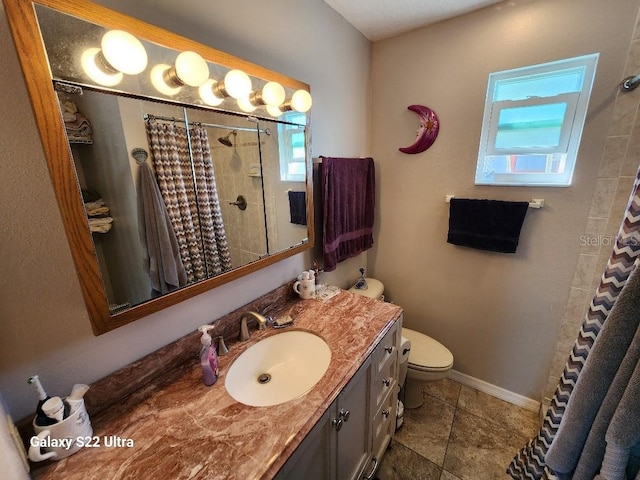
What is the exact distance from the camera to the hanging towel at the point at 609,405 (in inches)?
26.4

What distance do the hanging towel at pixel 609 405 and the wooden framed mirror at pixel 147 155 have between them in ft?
3.89

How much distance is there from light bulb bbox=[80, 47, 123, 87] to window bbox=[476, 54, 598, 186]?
176 cm

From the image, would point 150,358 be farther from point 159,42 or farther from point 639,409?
point 639,409

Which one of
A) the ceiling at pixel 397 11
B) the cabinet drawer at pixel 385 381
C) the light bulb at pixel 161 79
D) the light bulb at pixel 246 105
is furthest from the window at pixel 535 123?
the light bulb at pixel 161 79

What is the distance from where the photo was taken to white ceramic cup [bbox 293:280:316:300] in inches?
57.1

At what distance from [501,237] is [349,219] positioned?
2.97ft

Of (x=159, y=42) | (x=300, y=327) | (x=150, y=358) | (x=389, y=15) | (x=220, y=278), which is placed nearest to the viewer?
(x=159, y=42)

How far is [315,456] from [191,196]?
0.97 metres

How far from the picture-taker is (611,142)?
49.4 inches

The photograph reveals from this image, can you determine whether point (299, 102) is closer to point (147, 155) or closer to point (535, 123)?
point (147, 155)

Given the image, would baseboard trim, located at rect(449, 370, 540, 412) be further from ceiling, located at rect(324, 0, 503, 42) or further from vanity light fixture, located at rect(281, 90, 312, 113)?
ceiling, located at rect(324, 0, 503, 42)

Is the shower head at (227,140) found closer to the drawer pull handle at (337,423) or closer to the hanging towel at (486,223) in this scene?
the drawer pull handle at (337,423)

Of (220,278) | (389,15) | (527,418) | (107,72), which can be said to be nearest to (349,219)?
(220,278)

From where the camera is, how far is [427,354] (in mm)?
1679
